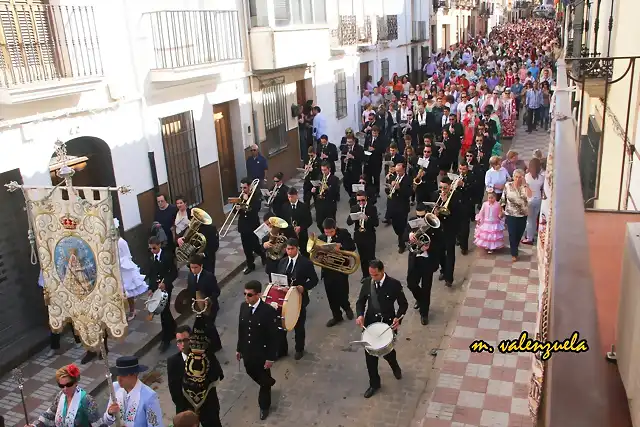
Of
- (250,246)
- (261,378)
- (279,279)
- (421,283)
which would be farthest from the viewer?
(250,246)

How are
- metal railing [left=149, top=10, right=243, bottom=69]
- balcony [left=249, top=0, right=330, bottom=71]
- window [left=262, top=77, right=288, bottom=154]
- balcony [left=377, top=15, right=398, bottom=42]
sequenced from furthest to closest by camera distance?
balcony [left=377, top=15, right=398, bottom=42]
window [left=262, top=77, right=288, bottom=154]
balcony [left=249, top=0, right=330, bottom=71]
metal railing [left=149, top=10, right=243, bottom=69]

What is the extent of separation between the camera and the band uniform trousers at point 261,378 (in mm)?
6625

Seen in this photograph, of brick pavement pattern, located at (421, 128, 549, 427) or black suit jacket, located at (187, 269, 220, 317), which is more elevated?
black suit jacket, located at (187, 269, 220, 317)

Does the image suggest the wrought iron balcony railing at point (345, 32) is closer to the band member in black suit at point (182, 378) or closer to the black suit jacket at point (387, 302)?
the black suit jacket at point (387, 302)

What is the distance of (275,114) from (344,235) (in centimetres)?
719

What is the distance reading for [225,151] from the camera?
13500 millimetres

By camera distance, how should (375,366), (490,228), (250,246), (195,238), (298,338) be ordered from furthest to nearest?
(250,246), (490,228), (195,238), (298,338), (375,366)

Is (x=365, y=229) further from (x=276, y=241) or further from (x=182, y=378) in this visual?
(x=182, y=378)

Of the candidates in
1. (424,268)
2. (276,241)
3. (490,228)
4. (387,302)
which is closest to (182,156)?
(276,241)

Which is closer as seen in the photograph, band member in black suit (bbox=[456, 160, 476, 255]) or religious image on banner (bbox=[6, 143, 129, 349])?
religious image on banner (bbox=[6, 143, 129, 349])

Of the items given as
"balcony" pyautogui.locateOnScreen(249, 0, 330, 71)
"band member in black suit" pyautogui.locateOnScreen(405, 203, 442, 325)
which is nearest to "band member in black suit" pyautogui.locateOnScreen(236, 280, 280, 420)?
"band member in black suit" pyautogui.locateOnScreen(405, 203, 442, 325)

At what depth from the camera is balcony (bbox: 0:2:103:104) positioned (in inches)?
298

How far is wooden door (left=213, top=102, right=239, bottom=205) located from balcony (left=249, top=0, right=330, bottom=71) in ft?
4.41

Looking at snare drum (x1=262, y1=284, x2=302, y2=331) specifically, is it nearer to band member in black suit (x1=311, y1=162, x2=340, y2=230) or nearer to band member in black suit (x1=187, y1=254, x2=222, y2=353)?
band member in black suit (x1=187, y1=254, x2=222, y2=353)
